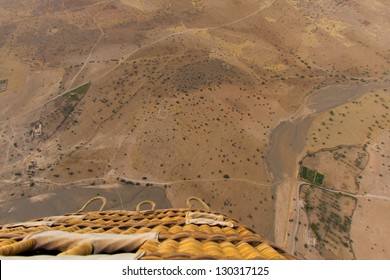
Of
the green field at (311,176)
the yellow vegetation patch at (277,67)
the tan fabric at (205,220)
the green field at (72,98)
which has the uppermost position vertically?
the yellow vegetation patch at (277,67)

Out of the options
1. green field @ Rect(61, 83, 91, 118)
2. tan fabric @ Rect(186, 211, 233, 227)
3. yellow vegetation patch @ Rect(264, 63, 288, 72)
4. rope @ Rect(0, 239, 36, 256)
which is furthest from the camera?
yellow vegetation patch @ Rect(264, 63, 288, 72)

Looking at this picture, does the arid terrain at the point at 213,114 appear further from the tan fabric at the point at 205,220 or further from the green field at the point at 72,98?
the tan fabric at the point at 205,220

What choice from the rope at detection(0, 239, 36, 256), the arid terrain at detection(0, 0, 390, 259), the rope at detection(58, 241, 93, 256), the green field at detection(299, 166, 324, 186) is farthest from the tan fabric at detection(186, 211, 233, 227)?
the green field at detection(299, 166, 324, 186)

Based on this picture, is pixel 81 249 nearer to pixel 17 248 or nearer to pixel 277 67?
pixel 17 248

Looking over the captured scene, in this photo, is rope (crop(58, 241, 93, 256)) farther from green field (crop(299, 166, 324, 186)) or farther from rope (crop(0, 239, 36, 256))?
green field (crop(299, 166, 324, 186))

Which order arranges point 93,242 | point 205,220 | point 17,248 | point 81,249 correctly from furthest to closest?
point 205,220 < point 93,242 < point 81,249 < point 17,248

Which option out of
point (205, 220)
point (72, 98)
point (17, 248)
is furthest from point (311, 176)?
point (72, 98)

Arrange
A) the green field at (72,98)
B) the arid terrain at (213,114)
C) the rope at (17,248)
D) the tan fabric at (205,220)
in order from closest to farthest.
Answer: the rope at (17,248), the tan fabric at (205,220), the arid terrain at (213,114), the green field at (72,98)

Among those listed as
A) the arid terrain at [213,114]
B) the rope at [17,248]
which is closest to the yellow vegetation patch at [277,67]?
the arid terrain at [213,114]

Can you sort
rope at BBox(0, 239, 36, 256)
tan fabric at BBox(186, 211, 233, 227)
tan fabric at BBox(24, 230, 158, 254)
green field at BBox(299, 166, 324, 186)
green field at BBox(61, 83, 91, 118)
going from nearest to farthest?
rope at BBox(0, 239, 36, 256)
tan fabric at BBox(24, 230, 158, 254)
tan fabric at BBox(186, 211, 233, 227)
green field at BBox(299, 166, 324, 186)
green field at BBox(61, 83, 91, 118)
